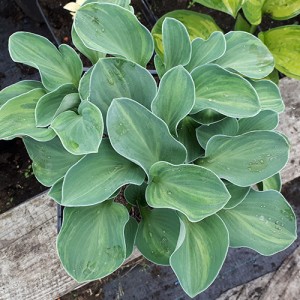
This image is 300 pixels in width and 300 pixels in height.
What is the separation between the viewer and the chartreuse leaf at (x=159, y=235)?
876 millimetres

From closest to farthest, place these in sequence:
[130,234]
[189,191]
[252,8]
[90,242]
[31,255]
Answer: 1. [189,191]
2. [90,242]
3. [130,234]
4. [252,8]
5. [31,255]

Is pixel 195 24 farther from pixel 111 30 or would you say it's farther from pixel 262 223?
pixel 262 223

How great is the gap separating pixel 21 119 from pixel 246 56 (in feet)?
1.46

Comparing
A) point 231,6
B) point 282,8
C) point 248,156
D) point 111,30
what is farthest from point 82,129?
point 282,8

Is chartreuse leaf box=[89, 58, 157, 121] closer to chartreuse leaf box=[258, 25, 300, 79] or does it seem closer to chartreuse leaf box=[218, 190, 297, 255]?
chartreuse leaf box=[218, 190, 297, 255]

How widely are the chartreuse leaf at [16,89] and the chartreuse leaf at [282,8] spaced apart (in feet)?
2.07

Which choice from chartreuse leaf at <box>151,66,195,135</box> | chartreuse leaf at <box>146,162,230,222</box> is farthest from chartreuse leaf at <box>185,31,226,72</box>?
chartreuse leaf at <box>146,162,230,222</box>

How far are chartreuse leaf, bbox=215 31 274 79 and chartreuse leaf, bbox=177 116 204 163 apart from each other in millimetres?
126

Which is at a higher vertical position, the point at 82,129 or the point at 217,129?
the point at 82,129

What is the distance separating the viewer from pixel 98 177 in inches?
29.3

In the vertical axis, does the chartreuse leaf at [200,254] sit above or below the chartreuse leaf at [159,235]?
above

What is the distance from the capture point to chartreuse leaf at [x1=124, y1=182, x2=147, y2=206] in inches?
35.0

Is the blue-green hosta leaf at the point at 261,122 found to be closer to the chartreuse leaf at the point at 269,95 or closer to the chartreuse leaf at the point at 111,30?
the chartreuse leaf at the point at 269,95

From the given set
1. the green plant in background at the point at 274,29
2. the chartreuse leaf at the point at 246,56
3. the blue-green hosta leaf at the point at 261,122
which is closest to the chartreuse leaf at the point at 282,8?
the green plant in background at the point at 274,29
